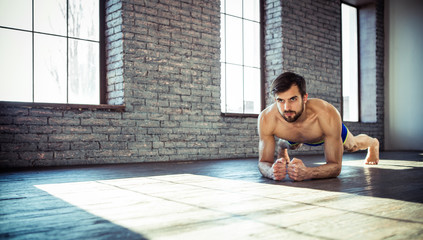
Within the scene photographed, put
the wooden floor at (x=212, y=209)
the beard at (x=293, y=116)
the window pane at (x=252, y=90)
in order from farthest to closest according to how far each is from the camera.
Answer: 1. the window pane at (x=252, y=90)
2. the beard at (x=293, y=116)
3. the wooden floor at (x=212, y=209)

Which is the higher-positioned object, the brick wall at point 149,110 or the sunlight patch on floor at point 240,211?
the brick wall at point 149,110

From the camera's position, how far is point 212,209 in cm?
154

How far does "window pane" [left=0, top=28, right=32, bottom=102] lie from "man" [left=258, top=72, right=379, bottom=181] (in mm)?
2491

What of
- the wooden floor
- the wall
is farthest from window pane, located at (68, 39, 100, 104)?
the wall

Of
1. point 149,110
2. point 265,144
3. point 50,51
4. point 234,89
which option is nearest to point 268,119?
point 265,144

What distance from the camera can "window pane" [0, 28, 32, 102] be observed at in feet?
11.8

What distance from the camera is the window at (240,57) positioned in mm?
5387

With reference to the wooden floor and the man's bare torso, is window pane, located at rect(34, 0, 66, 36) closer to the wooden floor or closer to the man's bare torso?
the wooden floor

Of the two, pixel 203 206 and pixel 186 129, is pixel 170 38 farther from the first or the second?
pixel 203 206

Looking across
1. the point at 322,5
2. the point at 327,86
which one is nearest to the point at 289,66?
the point at 327,86

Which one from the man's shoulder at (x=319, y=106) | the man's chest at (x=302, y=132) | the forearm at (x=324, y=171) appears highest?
the man's shoulder at (x=319, y=106)

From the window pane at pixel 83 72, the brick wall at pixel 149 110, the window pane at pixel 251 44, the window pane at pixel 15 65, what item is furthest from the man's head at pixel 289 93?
the window pane at pixel 251 44

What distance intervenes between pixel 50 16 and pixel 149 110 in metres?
1.45

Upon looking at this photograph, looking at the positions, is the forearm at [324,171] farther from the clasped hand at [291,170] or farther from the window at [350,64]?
the window at [350,64]
